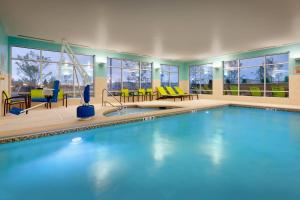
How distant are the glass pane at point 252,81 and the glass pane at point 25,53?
394 inches

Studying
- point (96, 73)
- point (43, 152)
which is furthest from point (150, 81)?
point (43, 152)

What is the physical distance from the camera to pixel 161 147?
3.37m

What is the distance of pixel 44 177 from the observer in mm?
2227

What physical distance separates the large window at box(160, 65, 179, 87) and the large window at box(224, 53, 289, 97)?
334 centimetres

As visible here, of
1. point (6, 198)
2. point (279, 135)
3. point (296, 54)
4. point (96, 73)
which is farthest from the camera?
point (96, 73)

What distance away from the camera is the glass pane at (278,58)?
9.12 meters

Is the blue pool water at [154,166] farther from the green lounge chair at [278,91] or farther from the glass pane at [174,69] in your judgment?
the glass pane at [174,69]

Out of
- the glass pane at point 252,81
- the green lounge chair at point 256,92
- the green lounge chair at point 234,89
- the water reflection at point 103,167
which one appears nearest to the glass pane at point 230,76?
the green lounge chair at point 234,89

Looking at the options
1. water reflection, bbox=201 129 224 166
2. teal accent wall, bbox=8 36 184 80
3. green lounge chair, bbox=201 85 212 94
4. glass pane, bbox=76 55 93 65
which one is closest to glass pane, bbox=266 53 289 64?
green lounge chair, bbox=201 85 212 94

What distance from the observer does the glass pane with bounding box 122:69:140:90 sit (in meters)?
10.9

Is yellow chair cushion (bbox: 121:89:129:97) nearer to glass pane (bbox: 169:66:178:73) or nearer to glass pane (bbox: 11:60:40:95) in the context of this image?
glass pane (bbox: 11:60:40:95)

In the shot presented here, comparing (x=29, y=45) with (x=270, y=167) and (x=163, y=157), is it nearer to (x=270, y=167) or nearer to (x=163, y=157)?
(x=163, y=157)

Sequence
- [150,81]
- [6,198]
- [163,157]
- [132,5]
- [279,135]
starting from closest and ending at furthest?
1. [6,198]
2. [163,157]
3. [279,135]
4. [132,5]
5. [150,81]

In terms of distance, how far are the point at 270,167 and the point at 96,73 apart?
8390 millimetres
